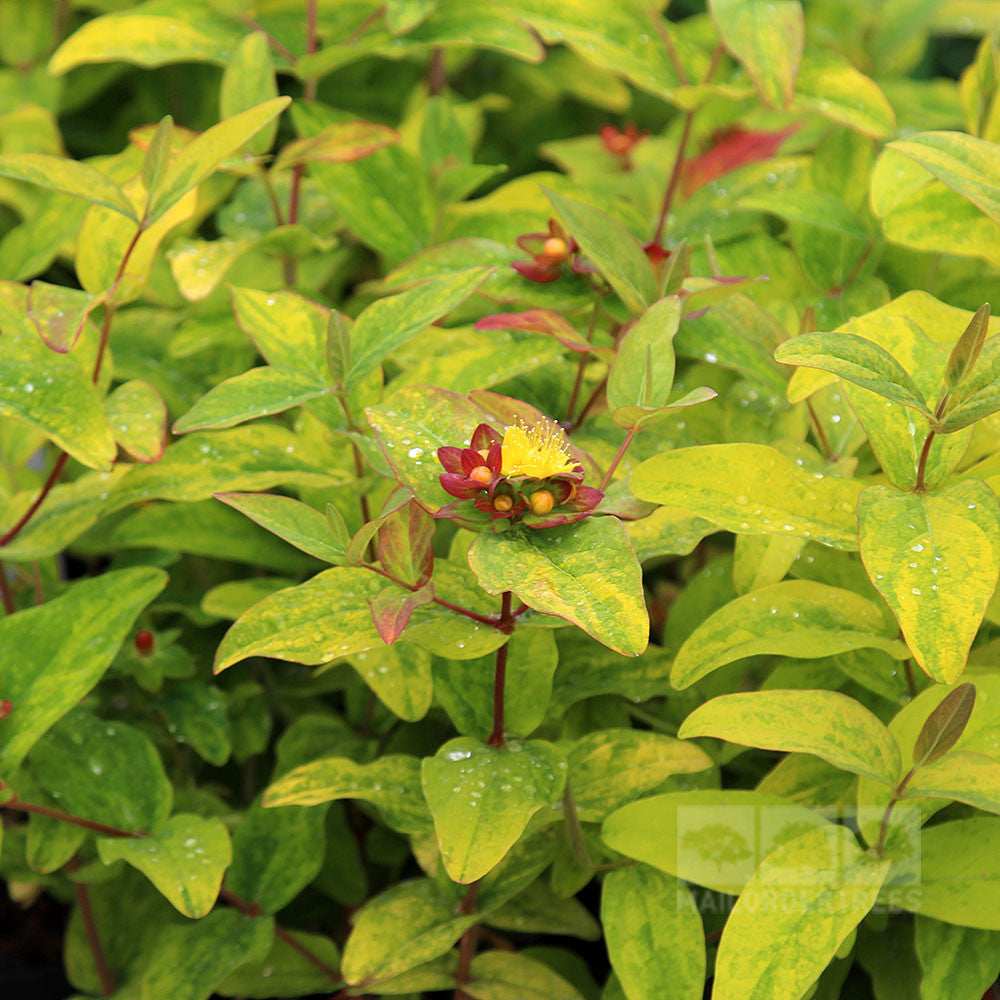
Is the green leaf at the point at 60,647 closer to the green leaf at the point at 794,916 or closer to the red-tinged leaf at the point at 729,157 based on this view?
the green leaf at the point at 794,916

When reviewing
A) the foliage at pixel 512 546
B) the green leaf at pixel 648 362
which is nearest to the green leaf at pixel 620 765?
the foliage at pixel 512 546

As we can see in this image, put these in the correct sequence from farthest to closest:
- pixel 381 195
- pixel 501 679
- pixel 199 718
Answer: pixel 381 195 < pixel 199 718 < pixel 501 679

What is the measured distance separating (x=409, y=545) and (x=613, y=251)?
24 cm

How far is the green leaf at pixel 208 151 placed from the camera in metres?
0.64

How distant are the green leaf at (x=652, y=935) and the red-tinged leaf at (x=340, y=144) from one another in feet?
1.86

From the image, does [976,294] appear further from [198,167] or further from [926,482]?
[198,167]

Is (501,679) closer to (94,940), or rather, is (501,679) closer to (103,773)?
(103,773)

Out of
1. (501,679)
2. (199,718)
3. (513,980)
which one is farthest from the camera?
(199,718)

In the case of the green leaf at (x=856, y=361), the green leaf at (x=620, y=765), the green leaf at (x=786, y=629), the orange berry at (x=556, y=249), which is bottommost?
the green leaf at (x=620, y=765)

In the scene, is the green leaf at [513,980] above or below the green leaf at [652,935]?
below

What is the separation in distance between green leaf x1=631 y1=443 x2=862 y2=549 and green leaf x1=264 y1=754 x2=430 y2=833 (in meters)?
0.24

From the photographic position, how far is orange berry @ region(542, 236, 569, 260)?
729 mm

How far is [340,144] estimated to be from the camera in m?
0.85

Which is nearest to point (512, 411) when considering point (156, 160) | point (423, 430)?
point (423, 430)
